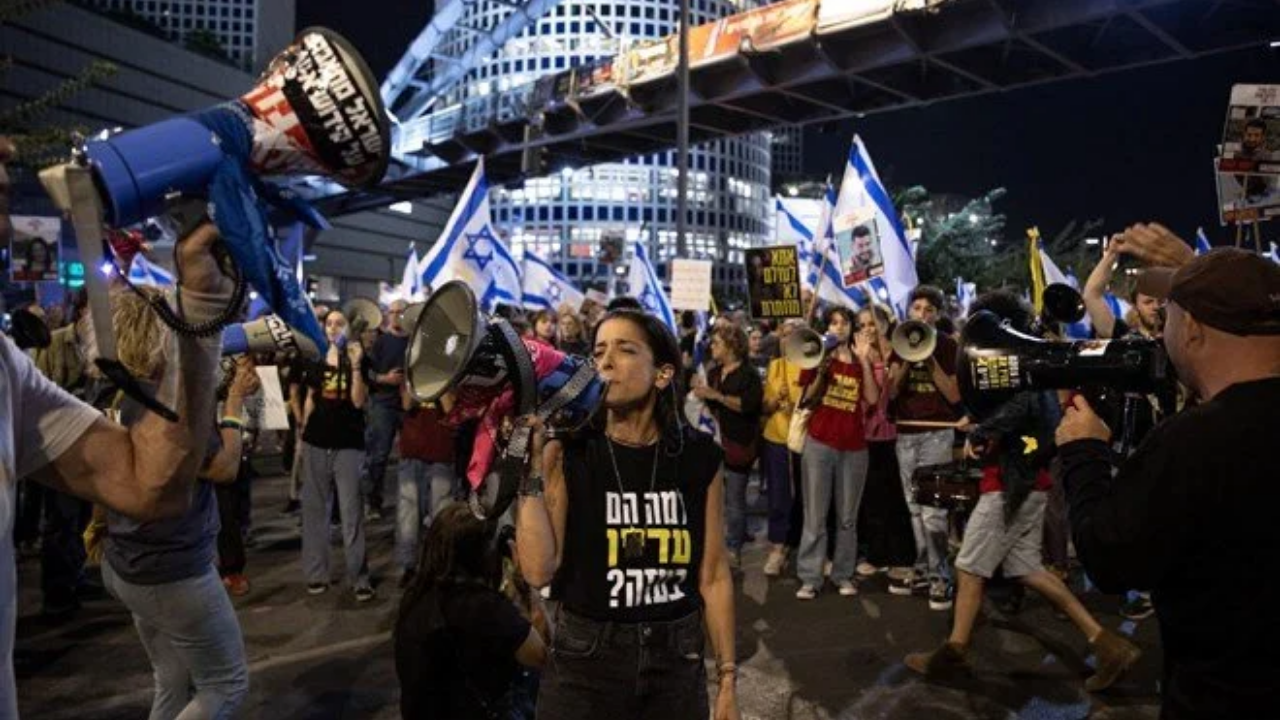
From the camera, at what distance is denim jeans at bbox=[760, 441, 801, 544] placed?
8039mm

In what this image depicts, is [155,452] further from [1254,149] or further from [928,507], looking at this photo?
[928,507]

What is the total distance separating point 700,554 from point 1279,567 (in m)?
1.53

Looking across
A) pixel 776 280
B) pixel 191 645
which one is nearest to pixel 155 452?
pixel 191 645

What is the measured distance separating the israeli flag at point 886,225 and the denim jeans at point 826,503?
3160 millimetres

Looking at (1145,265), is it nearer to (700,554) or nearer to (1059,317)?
(1059,317)

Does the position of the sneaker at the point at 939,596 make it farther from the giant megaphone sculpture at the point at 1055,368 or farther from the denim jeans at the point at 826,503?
the giant megaphone sculpture at the point at 1055,368

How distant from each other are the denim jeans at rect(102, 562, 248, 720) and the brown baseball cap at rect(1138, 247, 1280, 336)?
11.0 ft

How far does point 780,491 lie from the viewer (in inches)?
317

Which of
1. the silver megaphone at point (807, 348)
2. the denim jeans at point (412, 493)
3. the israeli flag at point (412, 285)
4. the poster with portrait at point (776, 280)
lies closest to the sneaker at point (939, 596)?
the silver megaphone at point (807, 348)

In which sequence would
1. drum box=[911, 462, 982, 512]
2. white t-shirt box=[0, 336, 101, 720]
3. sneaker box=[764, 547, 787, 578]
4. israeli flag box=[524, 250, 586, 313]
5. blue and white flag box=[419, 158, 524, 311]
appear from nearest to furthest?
white t-shirt box=[0, 336, 101, 720] < drum box=[911, 462, 982, 512] < sneaker box=[764, 547, 787, 578] < blue and white flag box=[419, 158, 524, 311] < israeli flag box=[524, 250, 586, 313]

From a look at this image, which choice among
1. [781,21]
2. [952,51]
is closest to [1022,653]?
[952,51]

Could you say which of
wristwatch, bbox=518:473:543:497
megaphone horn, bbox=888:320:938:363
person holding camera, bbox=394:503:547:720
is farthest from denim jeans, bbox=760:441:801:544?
wristwatch, bbox=518:473:543:497

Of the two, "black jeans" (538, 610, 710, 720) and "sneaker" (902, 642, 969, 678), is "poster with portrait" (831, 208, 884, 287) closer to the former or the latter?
"sneaker" (902, 642, 969, 678)

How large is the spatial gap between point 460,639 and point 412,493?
4416 mm
